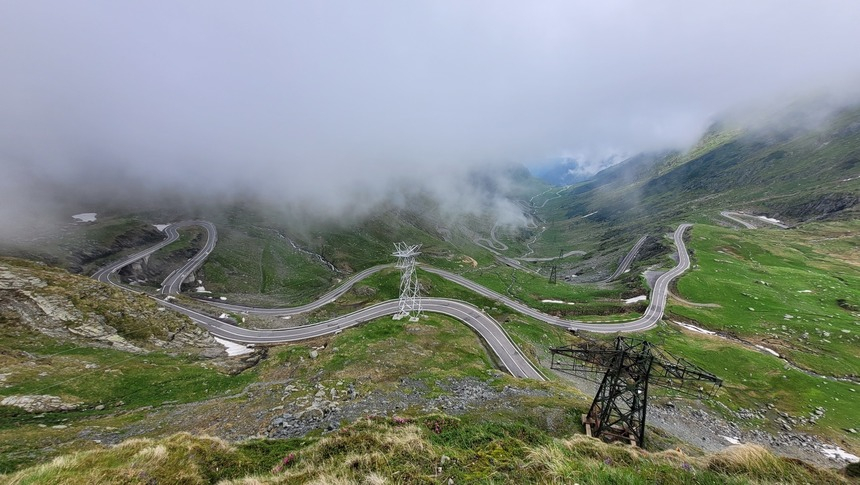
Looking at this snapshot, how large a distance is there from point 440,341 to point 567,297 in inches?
2743

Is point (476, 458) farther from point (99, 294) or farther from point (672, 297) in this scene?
point (672, 297)

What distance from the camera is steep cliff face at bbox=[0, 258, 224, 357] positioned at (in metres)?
47.8

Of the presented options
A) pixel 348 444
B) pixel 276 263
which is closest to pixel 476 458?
pixel 348 444

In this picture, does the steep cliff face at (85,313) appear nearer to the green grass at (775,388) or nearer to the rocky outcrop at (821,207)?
the green grass at (775,388)

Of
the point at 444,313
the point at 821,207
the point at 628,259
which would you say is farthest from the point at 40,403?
the point at 821,207

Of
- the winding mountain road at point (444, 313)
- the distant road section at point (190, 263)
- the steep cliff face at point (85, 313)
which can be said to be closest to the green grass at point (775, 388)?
the winding mountain road at point (444, 313)

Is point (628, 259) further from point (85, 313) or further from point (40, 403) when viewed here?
point (85, 313)

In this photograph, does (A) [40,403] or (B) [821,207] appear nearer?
(A) [40,403]

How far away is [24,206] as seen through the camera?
147 metres

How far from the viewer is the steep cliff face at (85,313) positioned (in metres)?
47.8

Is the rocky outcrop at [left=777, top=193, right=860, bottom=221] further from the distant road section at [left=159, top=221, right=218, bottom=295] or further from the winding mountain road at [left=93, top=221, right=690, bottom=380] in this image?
the distant road section at [left=159, top=221, right=218, bottom=295]

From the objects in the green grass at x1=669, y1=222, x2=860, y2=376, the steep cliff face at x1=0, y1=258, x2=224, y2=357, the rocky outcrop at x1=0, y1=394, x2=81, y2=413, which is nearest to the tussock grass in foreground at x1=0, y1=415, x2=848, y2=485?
the rocky outcrop at x1=0, y1=394, x2=81, y2=413

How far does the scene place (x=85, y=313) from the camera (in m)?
51.6

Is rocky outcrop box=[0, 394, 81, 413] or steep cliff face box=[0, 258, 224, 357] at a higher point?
steep cliff face box=[0, 258, 224, 357]
